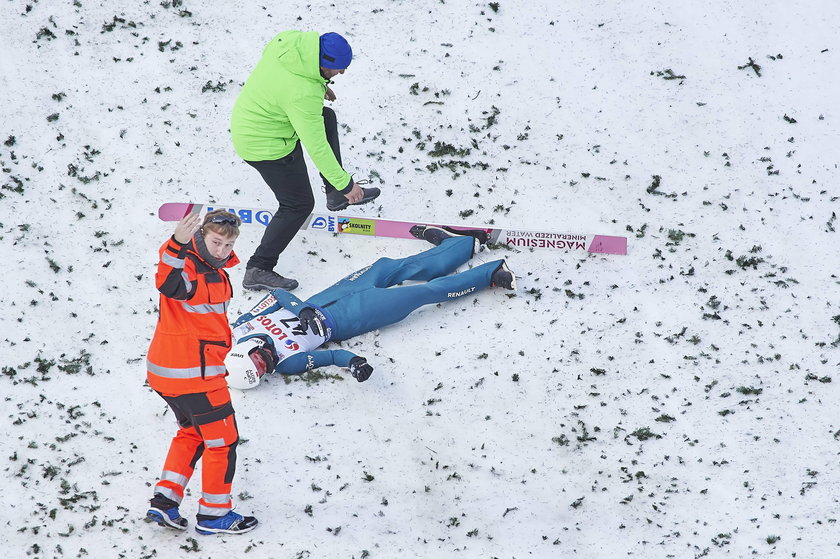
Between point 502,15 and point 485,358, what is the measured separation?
477cm

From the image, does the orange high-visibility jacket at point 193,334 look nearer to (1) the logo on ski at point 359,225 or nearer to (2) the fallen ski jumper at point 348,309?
(2) the fallen ski jumper at point 348,309

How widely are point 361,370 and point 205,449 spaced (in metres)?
1.41

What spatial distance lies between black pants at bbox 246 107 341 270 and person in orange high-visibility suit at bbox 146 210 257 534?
217 centimetres

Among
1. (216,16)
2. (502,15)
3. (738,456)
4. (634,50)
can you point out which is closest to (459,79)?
(502,15)

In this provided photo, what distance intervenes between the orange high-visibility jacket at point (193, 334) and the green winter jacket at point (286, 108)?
2.07m

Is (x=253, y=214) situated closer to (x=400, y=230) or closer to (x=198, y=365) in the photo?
(x=400, y=230)

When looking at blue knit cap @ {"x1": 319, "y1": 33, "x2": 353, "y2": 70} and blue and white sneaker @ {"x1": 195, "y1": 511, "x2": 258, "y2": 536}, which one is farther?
blue knit cap @ {"x1": 319, "y1": 33, "x2": 353, "y2": 70}

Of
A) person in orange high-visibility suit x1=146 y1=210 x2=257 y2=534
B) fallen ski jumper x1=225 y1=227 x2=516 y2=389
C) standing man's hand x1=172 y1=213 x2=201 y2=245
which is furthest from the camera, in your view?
fallen ski jumper x1=225 y1=227 x2=516 y2=389

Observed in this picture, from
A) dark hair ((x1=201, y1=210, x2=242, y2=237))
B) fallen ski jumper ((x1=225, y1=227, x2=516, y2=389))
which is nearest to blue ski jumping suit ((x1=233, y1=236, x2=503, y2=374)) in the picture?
fallen ski jumper ((x1=225, y1=227, x2=516, y2=389))

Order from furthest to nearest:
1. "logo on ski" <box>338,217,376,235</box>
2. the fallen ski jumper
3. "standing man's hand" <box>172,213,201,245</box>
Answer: "logo on ski" <box>338,217,376,235</box>, the fallen ski jumper, "standing man's hand" <box>172,213,201,245</box>

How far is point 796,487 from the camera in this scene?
5852mm

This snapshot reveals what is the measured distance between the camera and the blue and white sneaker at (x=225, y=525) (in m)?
5.52

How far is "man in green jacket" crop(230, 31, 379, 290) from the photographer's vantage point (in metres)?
6.91

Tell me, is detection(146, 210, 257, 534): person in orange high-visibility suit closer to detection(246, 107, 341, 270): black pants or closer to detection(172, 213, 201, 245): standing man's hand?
detection(172, 213, 201, 245): standing man's hand
